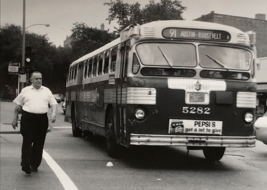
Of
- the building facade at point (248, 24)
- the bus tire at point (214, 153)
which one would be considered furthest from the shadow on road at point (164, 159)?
the building facade at point (248, 24)

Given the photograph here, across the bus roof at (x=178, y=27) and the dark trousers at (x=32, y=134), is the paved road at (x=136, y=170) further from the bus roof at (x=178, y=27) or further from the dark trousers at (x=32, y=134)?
the bus roof at (x=178, y=27)

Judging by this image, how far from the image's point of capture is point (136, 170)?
9.36 metres

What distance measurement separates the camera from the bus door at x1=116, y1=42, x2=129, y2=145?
9805 mm

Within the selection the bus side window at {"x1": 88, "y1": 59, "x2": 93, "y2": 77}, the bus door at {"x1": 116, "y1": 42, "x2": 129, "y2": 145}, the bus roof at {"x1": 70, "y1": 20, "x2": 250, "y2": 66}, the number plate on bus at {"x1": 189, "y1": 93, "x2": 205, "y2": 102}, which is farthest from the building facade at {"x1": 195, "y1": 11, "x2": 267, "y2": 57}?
the number plate on bus at {"x1": 189, "y1": 93, "x2": 205, "y2": 102}

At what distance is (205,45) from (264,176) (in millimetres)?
2685

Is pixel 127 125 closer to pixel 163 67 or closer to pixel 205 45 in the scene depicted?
pixel 163 67

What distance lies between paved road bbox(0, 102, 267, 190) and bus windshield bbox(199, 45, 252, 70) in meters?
2.01

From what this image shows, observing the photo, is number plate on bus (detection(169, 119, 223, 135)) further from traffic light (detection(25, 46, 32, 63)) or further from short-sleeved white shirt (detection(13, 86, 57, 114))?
traffic light (detection(25, 46, 32, 63))

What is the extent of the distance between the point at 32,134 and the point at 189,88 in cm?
299

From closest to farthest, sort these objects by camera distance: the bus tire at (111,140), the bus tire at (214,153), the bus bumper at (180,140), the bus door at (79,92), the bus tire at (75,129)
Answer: the bus bumper at (180,140)
the bus tire at (214,153)
the bus tire at (111,140)
the bus door at (79,92)
the bus tire at (75,129)

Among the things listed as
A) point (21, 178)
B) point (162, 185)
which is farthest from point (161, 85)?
point (21, 178)

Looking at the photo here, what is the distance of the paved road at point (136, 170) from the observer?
25.4ft

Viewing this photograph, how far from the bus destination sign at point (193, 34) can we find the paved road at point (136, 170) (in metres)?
2.52

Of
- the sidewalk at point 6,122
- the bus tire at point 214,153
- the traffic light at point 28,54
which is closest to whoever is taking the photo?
the bus tire at point 214,153
